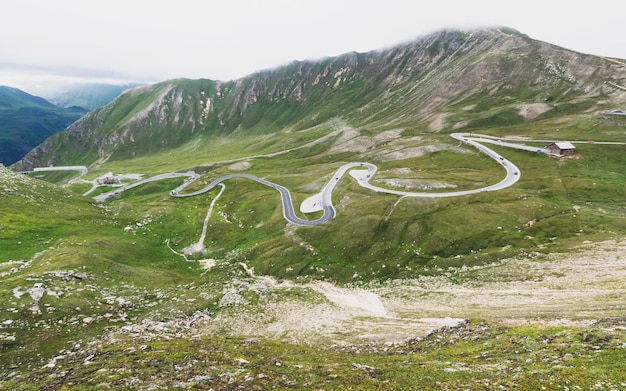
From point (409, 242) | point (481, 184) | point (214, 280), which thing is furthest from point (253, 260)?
point (481, 184)

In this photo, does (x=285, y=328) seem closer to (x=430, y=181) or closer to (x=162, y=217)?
(x=430, y=181)

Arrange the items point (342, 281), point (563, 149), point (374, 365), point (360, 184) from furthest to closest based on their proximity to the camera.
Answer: point (563, 149)
point (360, 184)
point (342, 281)
point (374, 365)

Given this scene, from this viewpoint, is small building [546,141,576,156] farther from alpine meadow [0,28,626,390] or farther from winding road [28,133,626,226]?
winding road [28,133,626,226]

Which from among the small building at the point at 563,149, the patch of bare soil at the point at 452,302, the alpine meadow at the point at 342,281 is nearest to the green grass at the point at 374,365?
the alpine meadow at the point at 342,281

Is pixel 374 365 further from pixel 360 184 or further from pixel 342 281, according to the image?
pixel 360 184

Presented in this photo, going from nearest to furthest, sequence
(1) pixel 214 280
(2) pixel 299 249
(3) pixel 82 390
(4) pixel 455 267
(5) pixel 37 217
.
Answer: (3) pixel 82 390 → (4) pixel 455 267 → (1) pixel 214 280 → (2) pixel 299 249 → (5) pixel 37 217

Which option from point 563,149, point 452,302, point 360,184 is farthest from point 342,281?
point 563,149

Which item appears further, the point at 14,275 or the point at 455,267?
the point at 455,267

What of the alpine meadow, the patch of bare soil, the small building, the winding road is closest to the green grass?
the alpine meadow
